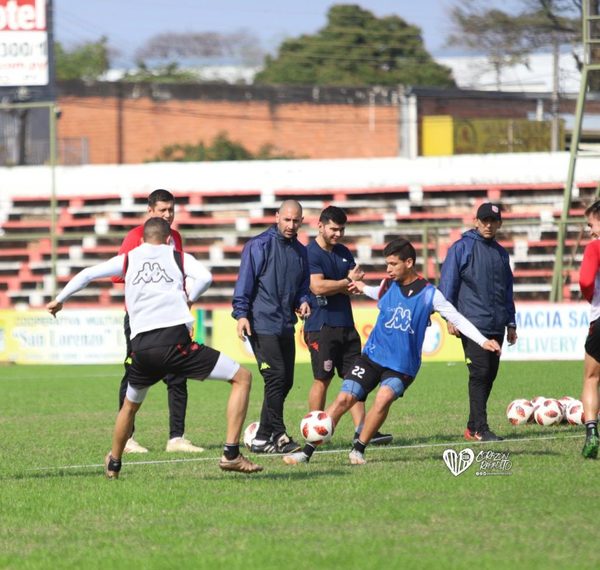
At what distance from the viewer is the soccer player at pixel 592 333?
948 centimetres

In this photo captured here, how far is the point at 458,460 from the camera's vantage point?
9.19 metres

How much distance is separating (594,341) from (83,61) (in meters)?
73.6

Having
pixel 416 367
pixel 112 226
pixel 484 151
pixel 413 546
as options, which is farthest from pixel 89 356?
pixel 484 151

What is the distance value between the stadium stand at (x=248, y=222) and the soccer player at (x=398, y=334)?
2048 centimetres

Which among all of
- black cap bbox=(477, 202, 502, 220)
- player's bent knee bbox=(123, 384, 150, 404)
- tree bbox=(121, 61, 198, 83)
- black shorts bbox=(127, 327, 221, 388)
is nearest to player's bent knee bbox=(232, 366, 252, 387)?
Answer: black shorts bbox=(127, 327, 221, 388)

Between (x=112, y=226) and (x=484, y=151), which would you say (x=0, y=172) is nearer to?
(x=112, y=226)

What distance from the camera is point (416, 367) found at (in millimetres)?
9703

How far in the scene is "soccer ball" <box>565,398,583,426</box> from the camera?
12.2 m

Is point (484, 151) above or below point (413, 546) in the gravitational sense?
above

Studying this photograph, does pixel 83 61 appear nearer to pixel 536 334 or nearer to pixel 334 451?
pixel 536 334

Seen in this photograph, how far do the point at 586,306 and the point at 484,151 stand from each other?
2420cm

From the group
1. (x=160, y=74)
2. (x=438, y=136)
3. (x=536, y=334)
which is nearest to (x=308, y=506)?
(x=536, y=334)
